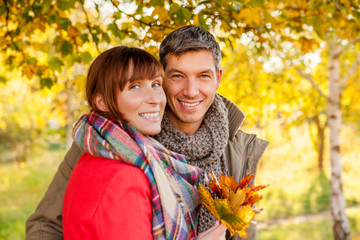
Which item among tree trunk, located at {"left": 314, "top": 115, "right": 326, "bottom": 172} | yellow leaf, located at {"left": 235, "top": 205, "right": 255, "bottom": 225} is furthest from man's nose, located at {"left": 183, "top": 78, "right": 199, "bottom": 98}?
tree trunk, located at {"left": 314, "top": 115, "right": 326, "bottom": 172}

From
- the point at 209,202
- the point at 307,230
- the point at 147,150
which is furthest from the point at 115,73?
the point at 307,230

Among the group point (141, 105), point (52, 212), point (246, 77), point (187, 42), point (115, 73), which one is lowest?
point (52, 212)

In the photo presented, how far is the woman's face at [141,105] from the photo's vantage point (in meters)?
1.75

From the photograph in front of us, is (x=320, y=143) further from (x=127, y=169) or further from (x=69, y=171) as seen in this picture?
(x=127, y=169)

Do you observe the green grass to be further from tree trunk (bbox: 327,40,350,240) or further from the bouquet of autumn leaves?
the bouquet of autumn leaves

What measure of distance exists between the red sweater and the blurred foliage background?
47.6 inches

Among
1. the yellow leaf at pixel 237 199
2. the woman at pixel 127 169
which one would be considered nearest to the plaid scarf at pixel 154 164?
the woman at pixel 127 169

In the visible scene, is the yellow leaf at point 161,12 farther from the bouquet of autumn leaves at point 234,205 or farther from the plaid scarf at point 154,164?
the bouquet of autumn leaves at point 234,205

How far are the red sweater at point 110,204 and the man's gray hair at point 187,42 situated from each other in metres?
0.93

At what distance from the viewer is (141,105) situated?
69.9 inches

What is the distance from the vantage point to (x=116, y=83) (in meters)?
1.72

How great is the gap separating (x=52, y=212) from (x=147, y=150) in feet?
2.91

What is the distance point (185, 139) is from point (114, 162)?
2.53ft

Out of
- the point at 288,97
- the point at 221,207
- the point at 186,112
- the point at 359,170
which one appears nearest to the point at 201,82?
the point at 186,112
